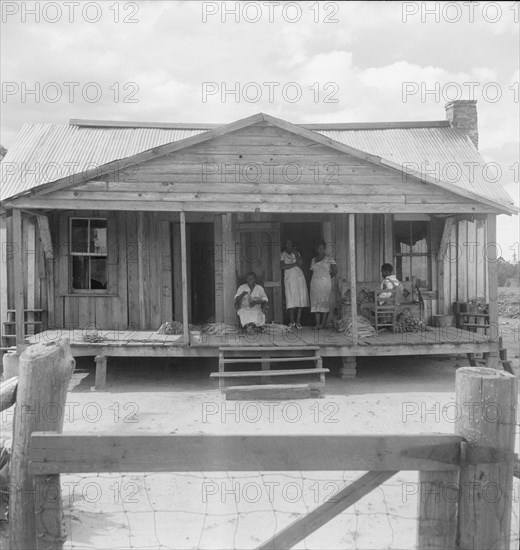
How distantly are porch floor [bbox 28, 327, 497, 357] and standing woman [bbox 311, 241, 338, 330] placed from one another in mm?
930

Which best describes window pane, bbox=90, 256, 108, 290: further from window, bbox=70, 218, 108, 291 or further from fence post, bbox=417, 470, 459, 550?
fence post, bbox=417, 470, 459, 550

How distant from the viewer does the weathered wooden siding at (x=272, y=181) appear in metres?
9.79

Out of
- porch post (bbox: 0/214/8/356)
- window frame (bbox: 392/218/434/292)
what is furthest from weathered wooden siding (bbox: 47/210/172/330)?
window frame (bbox: 392/218/434/292)

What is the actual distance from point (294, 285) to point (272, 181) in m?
2.61

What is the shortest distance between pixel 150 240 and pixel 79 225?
1.52 meters

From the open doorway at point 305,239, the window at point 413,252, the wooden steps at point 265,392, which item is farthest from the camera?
the open doorway at point 305,239

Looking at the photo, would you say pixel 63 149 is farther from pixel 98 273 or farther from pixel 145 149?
pixel 98 273

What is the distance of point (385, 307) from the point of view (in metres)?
11.0

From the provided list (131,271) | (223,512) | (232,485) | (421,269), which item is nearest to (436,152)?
(421,269)

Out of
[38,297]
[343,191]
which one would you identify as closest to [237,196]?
[343,191]

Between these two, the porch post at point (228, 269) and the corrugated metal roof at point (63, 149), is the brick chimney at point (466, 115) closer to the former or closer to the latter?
the corrugated metal roof at point (63, 149)

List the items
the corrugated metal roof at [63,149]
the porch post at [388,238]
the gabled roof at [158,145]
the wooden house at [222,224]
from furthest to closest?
the gabled roof at [158,145], the corrugated metal roof at [63,149], the porch post at [388,238], the wooden house at [222,224]

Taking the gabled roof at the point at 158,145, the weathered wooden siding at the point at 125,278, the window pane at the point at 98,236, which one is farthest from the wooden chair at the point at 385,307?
the window pane at the point at 98,236

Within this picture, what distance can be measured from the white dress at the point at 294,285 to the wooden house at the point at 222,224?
0.44 metres
